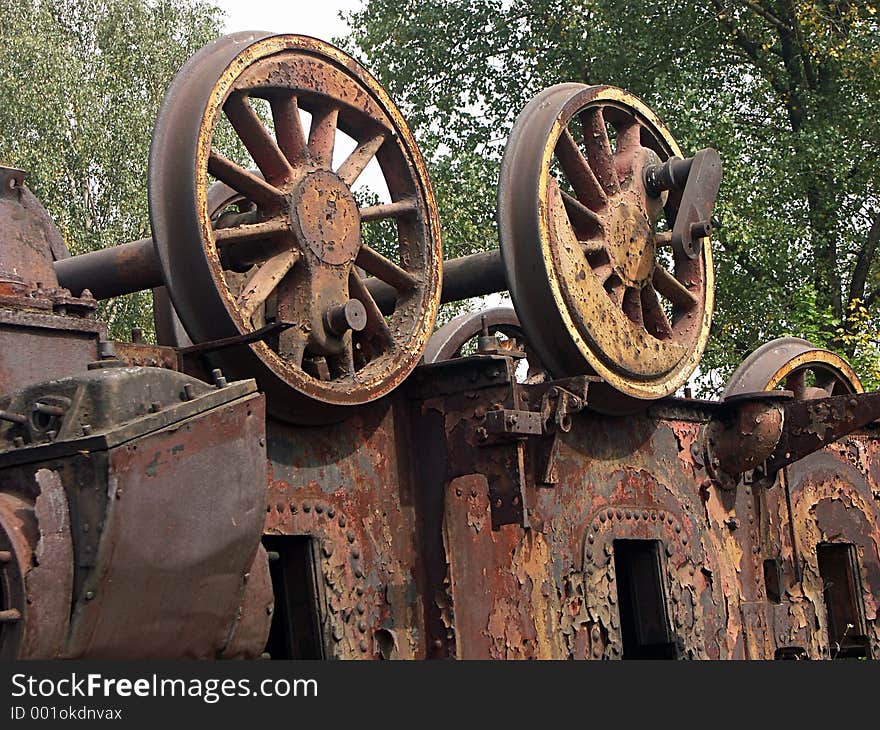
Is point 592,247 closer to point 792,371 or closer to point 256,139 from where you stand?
point 256,139

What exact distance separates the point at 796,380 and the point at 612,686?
6.13 metres

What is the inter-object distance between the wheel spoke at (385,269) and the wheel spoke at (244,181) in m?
0.64

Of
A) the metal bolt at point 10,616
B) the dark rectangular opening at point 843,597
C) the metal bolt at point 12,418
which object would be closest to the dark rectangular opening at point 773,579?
the dark rectangular opening at point 843,597

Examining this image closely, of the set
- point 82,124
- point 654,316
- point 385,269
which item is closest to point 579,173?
point 654,316

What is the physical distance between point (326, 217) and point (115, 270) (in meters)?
1.42

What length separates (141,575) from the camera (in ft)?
16.6

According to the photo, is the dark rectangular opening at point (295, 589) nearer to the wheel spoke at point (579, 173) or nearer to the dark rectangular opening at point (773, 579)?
the wheel spoke at point (579, 173)

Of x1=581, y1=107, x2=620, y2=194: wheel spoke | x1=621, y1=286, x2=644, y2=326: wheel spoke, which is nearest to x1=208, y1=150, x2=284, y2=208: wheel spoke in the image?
x1=581, y1=107, x2=620, y2=194: wheel spoke

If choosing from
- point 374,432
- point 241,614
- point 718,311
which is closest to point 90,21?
point 718,311

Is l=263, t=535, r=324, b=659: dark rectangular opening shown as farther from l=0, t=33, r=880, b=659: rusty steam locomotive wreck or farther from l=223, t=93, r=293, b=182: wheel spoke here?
l=223, t=93, r=293, b=182: wheel spoke

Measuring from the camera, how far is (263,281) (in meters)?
6.90

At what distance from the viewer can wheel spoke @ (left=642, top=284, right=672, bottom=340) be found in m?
9.34

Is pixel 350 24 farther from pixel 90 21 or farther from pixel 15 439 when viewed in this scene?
pixel 15 439

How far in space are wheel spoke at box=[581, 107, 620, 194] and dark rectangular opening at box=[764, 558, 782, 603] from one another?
2.88 metres
